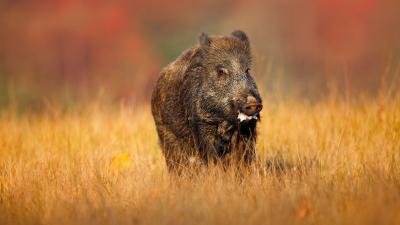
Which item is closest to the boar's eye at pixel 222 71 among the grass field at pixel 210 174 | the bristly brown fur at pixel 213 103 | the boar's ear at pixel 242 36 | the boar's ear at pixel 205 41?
the bristly brown fur at pixel 213 103

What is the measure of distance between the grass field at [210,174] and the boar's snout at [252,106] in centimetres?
54

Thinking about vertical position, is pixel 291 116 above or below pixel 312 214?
above

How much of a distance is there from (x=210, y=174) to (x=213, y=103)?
0.84 meters

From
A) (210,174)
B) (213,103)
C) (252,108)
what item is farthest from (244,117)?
(210,174)

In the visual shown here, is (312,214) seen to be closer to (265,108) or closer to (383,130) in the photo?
(383,130)

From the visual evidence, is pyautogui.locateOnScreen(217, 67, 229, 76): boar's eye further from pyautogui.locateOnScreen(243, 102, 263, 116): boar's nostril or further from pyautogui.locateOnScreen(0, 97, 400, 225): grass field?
pyautogui.locateOnScreen(0, 97, 400, 225): grass field

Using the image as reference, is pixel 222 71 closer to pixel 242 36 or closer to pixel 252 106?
pixel 242 36

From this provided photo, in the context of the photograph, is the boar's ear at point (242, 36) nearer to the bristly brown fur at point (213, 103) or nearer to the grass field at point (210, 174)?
the bristly brown fur at point (213, 103)

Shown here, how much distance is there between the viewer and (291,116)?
9.15 metres

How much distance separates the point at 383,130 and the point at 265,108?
2238 millimetres

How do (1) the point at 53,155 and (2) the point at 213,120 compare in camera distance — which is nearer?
(2) the point at 213,120

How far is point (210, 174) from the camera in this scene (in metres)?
6.13

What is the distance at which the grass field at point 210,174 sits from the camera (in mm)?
5035

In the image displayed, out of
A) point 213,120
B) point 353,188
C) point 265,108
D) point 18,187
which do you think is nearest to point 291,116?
point 265,108
